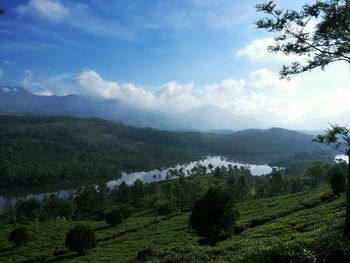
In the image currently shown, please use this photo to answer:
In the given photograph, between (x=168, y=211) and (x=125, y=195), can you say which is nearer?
(x=168, y=211)

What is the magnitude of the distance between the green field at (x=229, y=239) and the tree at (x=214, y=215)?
116 inches

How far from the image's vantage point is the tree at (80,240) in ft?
269

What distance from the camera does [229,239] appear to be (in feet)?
165

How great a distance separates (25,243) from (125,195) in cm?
8820

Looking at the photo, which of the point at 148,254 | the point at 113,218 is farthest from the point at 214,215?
the point at 113,218

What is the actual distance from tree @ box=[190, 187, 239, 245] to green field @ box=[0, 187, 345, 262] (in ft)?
9.67

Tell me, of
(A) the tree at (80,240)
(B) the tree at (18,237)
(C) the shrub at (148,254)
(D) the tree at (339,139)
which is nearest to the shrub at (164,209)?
(A) the tree at (80,240)

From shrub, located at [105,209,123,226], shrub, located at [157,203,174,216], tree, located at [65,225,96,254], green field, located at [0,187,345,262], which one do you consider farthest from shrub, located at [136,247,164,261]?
shrub, located at [157,203,174,216]

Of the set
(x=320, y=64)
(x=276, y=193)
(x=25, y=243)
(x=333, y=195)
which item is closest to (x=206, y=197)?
(x=320, y=64)

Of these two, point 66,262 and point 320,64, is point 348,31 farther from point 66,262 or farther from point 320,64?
point 66,262

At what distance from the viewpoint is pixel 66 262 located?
7281 cm

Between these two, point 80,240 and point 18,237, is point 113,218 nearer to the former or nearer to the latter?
point 18,237

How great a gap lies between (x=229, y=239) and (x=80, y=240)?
1791 inches

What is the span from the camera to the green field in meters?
21.4
